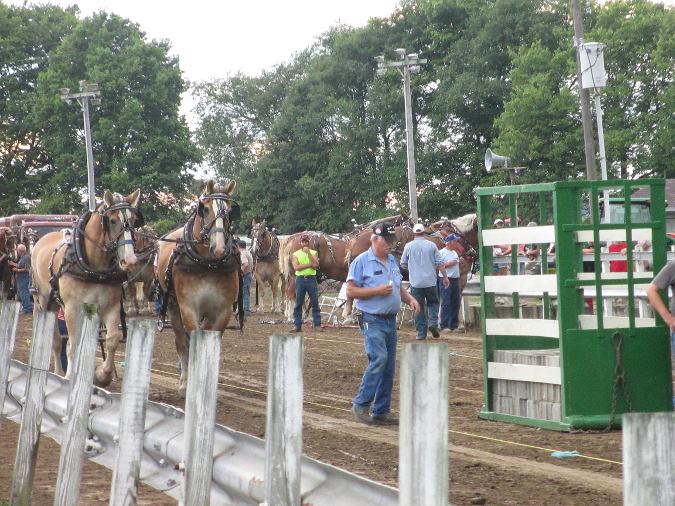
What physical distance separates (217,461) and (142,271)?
422 inches

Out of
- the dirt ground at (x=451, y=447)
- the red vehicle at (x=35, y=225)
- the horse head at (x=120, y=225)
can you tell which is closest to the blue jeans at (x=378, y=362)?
the dirt ground at (x=451, y=447)

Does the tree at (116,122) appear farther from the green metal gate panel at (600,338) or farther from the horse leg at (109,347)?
the green metal gate panel at (600,338)

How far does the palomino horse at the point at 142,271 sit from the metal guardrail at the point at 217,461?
640cm

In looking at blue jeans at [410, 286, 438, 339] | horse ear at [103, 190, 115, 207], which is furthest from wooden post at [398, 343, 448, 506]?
blue jeans at [410, 286, 438, 339]

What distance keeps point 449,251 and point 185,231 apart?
41.8 feet

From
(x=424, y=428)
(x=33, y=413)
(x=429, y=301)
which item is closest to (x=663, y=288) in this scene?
(x=33, y=413)

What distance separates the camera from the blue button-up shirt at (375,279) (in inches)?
471

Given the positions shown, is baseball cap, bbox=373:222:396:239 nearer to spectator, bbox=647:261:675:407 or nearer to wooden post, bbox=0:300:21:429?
spectator, bbox=647:261:675:407

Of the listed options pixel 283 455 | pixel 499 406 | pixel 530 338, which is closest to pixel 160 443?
pixel 283 455

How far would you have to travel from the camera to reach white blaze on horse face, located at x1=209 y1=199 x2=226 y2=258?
1305 cm

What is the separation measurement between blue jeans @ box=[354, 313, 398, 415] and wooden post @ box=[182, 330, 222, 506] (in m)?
6.93

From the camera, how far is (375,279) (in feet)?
39.3

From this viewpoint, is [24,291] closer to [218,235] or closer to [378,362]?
[218,235]

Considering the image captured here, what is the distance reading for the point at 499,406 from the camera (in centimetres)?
1239
